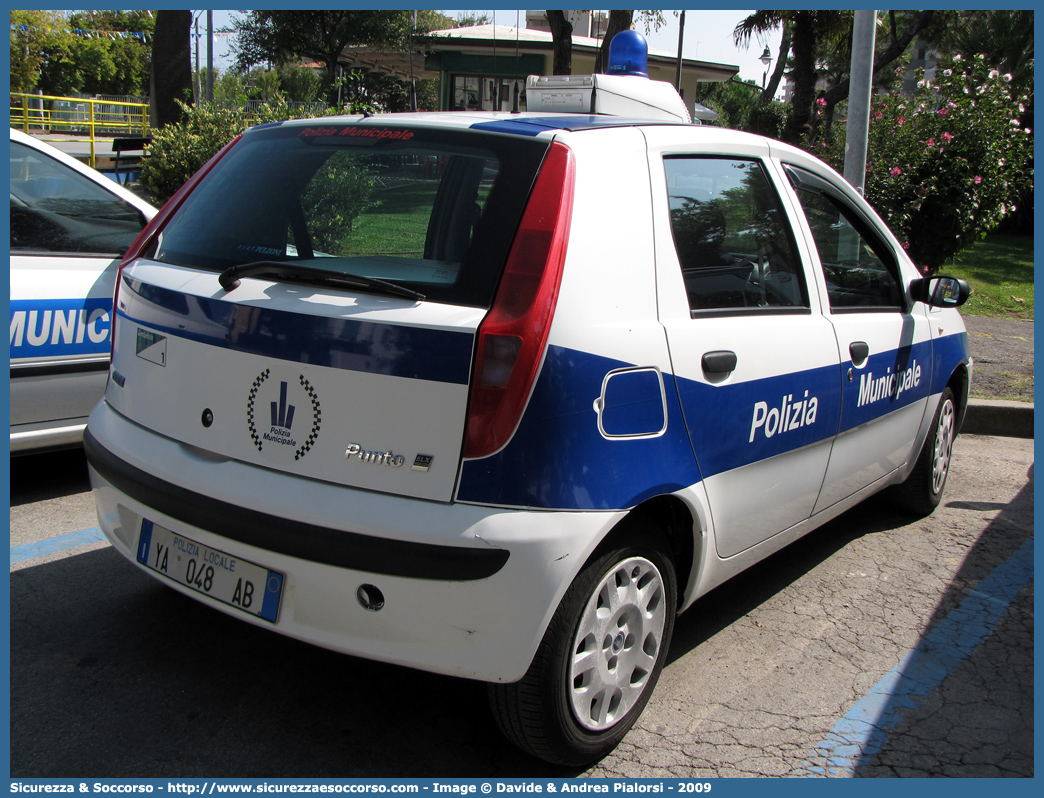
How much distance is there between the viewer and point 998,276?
42.1ft

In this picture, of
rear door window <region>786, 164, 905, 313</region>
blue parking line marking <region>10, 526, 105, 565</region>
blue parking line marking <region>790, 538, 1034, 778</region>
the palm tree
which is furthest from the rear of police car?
the palm tree

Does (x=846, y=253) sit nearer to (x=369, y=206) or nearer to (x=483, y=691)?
(x=369, y=206)

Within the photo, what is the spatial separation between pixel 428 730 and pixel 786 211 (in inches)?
83.6

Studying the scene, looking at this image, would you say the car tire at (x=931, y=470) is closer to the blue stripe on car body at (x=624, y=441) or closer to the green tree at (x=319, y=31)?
the blue stripe on car body at (x=624, y=441)

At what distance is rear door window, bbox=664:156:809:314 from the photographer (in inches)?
105

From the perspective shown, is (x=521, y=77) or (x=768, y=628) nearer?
(x=768, y=628)

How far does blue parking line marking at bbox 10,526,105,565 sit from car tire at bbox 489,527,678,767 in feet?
7.35

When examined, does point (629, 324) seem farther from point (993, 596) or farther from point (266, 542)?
point (993, 596)

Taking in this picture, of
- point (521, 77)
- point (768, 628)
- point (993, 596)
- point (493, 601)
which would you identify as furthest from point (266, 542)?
point (521, 77)

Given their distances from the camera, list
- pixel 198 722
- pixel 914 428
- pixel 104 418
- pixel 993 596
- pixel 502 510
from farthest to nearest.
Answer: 1. pixel 914 428
2. pixel 993 596
3. pixel 104 418
4. pixel 198 722
5. pixel 502 510

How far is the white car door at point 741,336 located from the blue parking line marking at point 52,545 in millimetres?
2615

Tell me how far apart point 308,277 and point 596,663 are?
126 cm

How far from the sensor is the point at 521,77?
2886 centimetres

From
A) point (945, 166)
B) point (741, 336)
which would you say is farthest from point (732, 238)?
point (945, 166)
